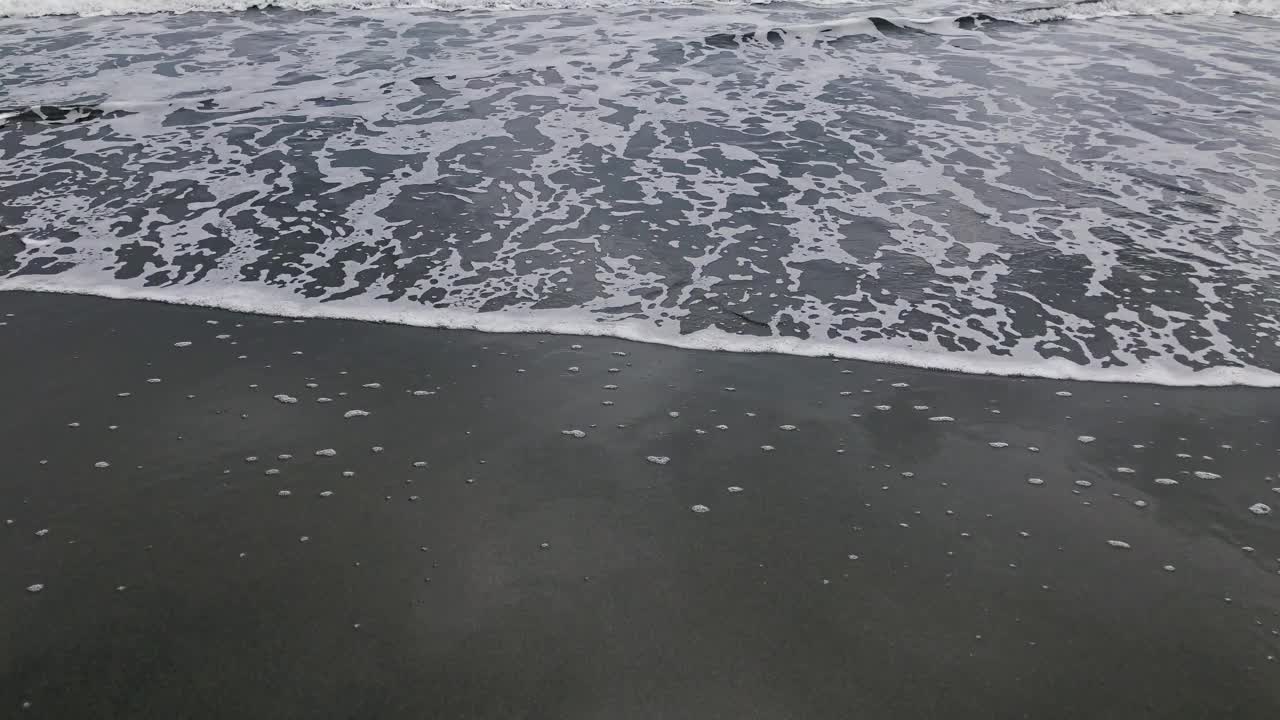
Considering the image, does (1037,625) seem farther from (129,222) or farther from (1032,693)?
(129,222)

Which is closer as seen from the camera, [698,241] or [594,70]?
[698,241]

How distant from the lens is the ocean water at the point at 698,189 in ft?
16.6

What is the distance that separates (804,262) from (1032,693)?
358 centimetres

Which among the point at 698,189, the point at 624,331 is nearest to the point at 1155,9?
the point at 698,189

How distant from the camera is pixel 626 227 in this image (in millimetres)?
6254

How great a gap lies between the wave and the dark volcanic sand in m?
12.5

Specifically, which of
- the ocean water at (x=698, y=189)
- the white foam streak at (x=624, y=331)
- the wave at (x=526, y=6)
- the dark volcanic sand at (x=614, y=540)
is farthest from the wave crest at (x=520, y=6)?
the dark volcanic sand at (x=614, y=540)

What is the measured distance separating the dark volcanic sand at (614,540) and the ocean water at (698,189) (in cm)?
59

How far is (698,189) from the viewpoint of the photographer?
699cm

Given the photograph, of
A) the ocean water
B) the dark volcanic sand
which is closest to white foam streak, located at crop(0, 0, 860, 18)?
the ocean water

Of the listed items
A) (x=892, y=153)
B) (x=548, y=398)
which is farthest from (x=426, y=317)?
(x=892, y=153)

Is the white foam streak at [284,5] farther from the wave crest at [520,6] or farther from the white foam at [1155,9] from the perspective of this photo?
the white foam at [1155,9]

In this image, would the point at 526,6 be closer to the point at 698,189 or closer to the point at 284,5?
the point at 284,5

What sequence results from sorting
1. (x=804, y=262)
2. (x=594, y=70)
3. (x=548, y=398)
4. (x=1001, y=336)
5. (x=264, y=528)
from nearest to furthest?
(x=264, y=528), (x=548, y=398), (x=1001, y=336), (x=804, y=262), (x=594, y=70)
